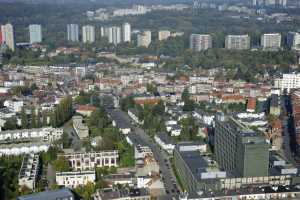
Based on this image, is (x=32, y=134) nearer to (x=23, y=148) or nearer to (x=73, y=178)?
(x=23, y=148)

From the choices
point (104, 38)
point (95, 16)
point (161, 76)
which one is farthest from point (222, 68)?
point (95, 16)

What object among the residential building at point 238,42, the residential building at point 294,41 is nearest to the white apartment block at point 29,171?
the residential building at point 238,42

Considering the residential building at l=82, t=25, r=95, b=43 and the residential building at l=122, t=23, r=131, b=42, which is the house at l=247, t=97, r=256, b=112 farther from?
the residential building at l=82, t=25, r=95, b=43

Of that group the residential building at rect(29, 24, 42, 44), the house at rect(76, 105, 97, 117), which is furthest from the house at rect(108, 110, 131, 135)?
the residential building at rect(29, 24, 42, 44)

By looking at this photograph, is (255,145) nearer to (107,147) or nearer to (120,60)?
(107,147)

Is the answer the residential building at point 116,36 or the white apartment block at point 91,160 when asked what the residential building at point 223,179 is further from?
the residential building at point 116,36
